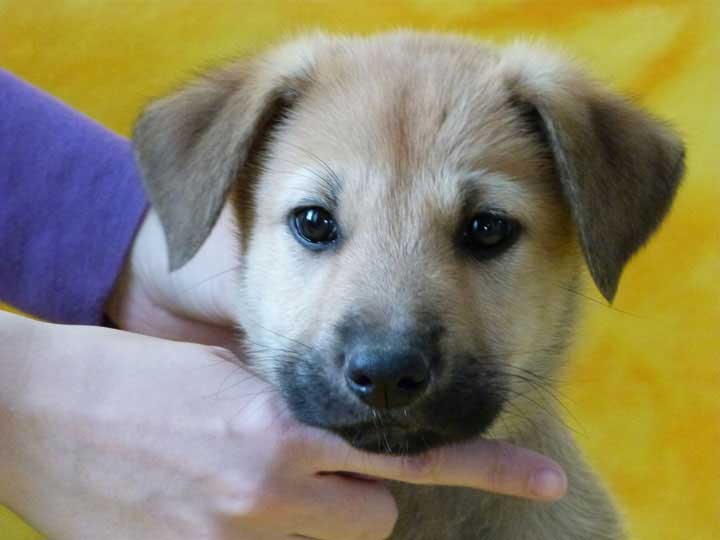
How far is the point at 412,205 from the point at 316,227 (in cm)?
20

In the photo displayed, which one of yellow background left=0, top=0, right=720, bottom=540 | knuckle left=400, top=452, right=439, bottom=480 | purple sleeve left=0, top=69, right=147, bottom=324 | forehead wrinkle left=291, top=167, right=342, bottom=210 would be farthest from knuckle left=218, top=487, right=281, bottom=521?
yellow background left=0, top=0, right=720, bottom=540

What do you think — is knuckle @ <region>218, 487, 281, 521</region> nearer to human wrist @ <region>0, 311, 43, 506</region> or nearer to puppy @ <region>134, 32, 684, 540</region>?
puppy @ <region>134, 32, 684, 540</region>

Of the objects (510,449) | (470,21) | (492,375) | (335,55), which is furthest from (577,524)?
(470,21)

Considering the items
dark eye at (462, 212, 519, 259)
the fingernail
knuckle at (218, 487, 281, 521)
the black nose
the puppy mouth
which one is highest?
dark eye at (462, 212, 519, 259)

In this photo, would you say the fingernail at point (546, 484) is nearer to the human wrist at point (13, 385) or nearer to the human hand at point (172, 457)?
the human hand at point (172, 457)

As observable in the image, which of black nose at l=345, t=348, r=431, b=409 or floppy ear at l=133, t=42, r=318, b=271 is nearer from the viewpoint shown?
black nose at l=345, t=348, r=431, b=409

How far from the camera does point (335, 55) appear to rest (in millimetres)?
1799

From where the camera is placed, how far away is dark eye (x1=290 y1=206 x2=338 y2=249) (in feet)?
5.32

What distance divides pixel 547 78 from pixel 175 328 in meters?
1.18

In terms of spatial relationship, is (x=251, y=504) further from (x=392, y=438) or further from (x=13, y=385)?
(x=13, y=385)

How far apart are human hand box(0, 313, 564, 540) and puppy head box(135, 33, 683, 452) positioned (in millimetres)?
96

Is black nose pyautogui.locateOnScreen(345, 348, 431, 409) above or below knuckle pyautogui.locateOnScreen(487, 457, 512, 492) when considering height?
above

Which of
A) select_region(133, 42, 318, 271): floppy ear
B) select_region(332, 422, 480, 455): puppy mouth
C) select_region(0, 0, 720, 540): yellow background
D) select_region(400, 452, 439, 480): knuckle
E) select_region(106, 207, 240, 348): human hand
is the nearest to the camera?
select_region(332, 422, 480, 455): puppy mouth

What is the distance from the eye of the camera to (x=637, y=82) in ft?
9.14
